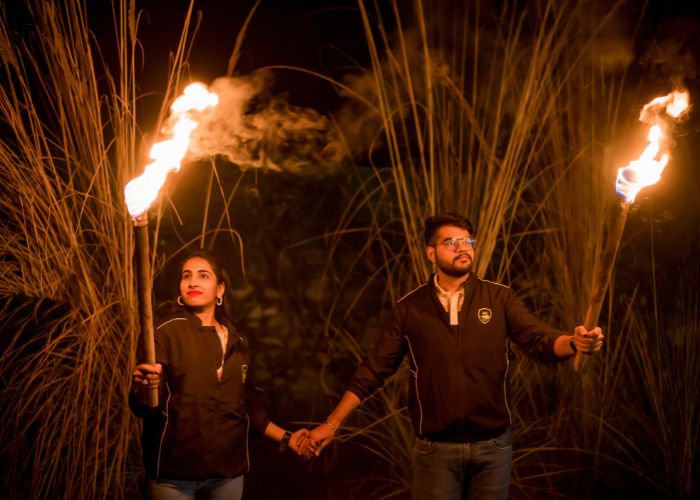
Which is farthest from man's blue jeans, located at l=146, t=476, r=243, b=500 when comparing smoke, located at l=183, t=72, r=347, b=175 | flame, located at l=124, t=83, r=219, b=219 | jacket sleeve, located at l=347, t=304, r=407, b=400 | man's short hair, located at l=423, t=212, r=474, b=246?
smoke, located at l=183, t=72, r=347, b=175

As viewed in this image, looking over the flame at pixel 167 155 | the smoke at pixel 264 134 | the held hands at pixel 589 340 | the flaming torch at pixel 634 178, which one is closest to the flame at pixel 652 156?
the flaming torch at pixel 634 178

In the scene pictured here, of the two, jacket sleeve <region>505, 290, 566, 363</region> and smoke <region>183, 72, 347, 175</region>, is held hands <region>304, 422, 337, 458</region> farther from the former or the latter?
smoke <region>183, 72, 347, 175</region>

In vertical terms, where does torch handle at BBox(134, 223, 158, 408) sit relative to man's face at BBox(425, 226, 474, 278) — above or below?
below

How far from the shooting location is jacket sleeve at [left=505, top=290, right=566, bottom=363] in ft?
8.66

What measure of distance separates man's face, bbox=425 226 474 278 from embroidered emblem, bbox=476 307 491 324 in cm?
18

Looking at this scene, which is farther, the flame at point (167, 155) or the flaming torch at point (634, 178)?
the flaming torch at point (634, 178)

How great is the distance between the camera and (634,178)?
2.18 m

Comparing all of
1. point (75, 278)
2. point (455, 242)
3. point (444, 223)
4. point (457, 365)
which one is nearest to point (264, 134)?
point (75, 278)

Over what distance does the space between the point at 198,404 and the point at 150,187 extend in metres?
0.90

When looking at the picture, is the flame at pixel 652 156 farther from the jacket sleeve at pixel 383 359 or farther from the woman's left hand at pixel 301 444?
the woman's left hand at pixel 301 444

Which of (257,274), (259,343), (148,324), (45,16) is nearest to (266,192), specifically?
(257,274)

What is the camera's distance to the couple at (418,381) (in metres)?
2.47

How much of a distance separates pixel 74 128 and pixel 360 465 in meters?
2.78

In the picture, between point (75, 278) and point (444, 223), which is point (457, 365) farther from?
point (75, 278)
